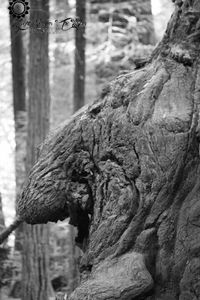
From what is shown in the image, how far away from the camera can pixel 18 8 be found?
28.4 feet

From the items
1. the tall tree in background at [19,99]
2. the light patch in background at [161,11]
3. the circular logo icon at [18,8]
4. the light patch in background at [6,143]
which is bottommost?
the light patch in background at [6,143]

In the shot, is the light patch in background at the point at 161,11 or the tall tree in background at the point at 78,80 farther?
the light patch in background at the point at 161,11

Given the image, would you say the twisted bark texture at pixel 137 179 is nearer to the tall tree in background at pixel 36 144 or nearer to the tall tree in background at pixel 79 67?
the tall tree in background at pixel 36 144

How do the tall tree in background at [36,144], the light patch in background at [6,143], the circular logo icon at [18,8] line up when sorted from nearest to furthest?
the circular logo icon at [18,8], the tall tree in background at [36,144], the light patch in background at [6,143]

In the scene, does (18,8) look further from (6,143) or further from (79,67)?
(6,143)

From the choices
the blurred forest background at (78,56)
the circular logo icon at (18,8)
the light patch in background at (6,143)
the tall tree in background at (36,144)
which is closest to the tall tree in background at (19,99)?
the blurred forest background at (78,56)

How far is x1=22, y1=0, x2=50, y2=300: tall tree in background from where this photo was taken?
9.99m

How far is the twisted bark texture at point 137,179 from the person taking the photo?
488cm

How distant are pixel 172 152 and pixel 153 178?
308mm

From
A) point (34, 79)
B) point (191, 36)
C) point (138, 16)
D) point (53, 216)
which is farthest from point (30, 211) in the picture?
point (138, 16)

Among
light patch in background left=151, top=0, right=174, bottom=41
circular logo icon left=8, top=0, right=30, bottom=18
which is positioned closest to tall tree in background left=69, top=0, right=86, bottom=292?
circular logo icon left=8, top=0, right=30, bottom=18

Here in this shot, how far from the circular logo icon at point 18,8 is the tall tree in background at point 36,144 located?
4.04 ft

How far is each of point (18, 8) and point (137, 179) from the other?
4.61m

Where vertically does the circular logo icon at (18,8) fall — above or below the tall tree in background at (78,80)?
above
